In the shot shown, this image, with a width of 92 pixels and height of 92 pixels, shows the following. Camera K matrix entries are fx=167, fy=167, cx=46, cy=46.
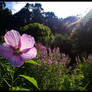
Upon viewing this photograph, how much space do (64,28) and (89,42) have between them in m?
14.7

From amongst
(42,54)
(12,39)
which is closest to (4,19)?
(42,54)

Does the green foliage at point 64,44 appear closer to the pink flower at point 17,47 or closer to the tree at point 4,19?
the pink flower at point 17,47

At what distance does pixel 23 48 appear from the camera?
0.65 metres

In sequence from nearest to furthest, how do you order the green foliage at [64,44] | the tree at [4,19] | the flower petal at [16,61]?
the flower petal at [16,61], the green foliage at [64,44], the tree at [4,19]

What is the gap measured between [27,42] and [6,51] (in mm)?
86

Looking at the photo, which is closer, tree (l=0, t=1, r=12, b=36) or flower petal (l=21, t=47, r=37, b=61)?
flower petal (l=21, t=47, r=37, b=61)

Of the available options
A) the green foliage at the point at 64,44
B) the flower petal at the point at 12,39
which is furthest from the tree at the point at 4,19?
the flower petal at the point at 12,39

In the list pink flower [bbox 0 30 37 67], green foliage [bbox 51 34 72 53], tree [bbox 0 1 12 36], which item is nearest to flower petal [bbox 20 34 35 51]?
pink flower [bbox 0 30 37 67]

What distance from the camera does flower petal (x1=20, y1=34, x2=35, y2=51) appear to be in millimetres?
640

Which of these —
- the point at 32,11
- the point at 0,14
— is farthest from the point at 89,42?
the point at 32,11

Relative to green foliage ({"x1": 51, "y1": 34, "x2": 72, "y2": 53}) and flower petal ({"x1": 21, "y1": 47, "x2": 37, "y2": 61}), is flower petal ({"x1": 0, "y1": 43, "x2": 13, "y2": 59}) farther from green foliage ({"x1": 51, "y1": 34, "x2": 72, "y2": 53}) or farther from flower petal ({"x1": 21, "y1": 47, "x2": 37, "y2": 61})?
green foliage ({"x1": 51, "y1": 34, "x2": 72, "y2": 53})

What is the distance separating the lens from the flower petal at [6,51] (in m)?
0.62

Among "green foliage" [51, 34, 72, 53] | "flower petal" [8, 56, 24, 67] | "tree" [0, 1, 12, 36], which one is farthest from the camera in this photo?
"tree" [0, 1, 12, 36]

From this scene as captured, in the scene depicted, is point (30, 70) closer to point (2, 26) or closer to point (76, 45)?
point (76, 45)
